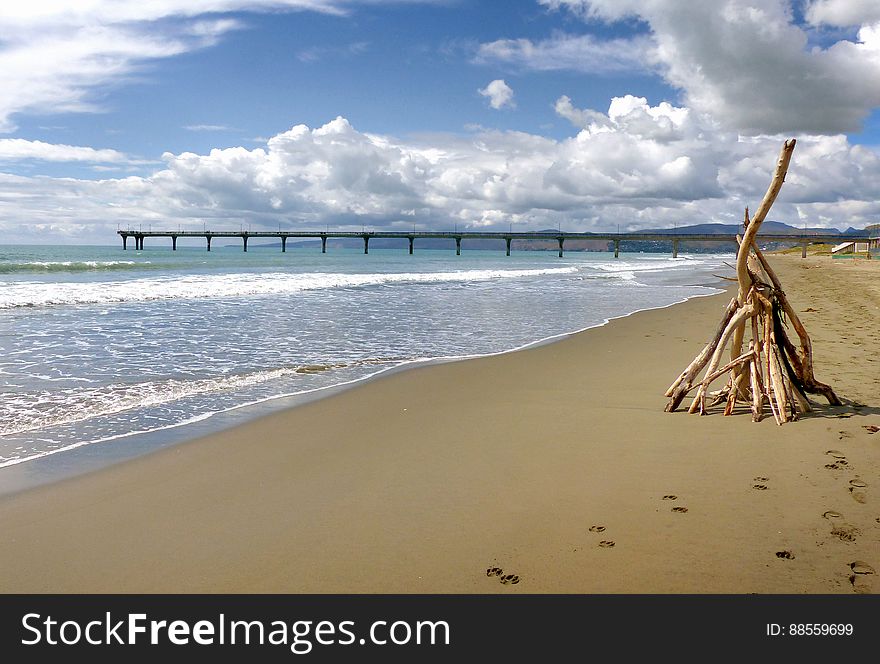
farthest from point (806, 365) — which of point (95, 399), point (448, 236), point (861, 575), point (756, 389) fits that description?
point (448, 236)

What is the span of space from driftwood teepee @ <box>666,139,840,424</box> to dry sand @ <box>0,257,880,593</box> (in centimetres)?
35

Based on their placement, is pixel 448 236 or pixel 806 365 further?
pixel 448 236

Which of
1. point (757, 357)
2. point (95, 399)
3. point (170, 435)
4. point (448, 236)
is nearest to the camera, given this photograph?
point (170, 435)

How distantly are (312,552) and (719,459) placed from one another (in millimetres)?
3574

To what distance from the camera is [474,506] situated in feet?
14.3

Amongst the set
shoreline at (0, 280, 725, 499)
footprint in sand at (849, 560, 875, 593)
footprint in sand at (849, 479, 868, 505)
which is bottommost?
shoreline at (0, 280, 725, 499)

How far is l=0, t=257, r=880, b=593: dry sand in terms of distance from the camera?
344cm

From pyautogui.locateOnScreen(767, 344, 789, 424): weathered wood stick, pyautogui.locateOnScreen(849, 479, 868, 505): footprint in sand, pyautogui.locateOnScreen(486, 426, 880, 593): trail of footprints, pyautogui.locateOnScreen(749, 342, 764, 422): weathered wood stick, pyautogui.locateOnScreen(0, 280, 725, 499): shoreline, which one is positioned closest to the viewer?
pyautogui.locateOnScreen(486, 426, 880, 593): trail of footprints

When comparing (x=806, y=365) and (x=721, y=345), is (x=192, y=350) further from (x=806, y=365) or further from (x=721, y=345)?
(x=806, y=365)

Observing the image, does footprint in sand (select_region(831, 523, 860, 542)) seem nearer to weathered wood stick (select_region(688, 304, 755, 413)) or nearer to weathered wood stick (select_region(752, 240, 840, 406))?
weathered wood stick (select_region(688, 304, 755, 413))

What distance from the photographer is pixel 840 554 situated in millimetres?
3553

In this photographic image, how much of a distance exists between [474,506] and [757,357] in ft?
13.2

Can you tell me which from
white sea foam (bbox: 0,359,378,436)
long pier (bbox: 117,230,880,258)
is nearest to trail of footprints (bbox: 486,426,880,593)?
white sea foam (bbox: 0,359,378,436)
